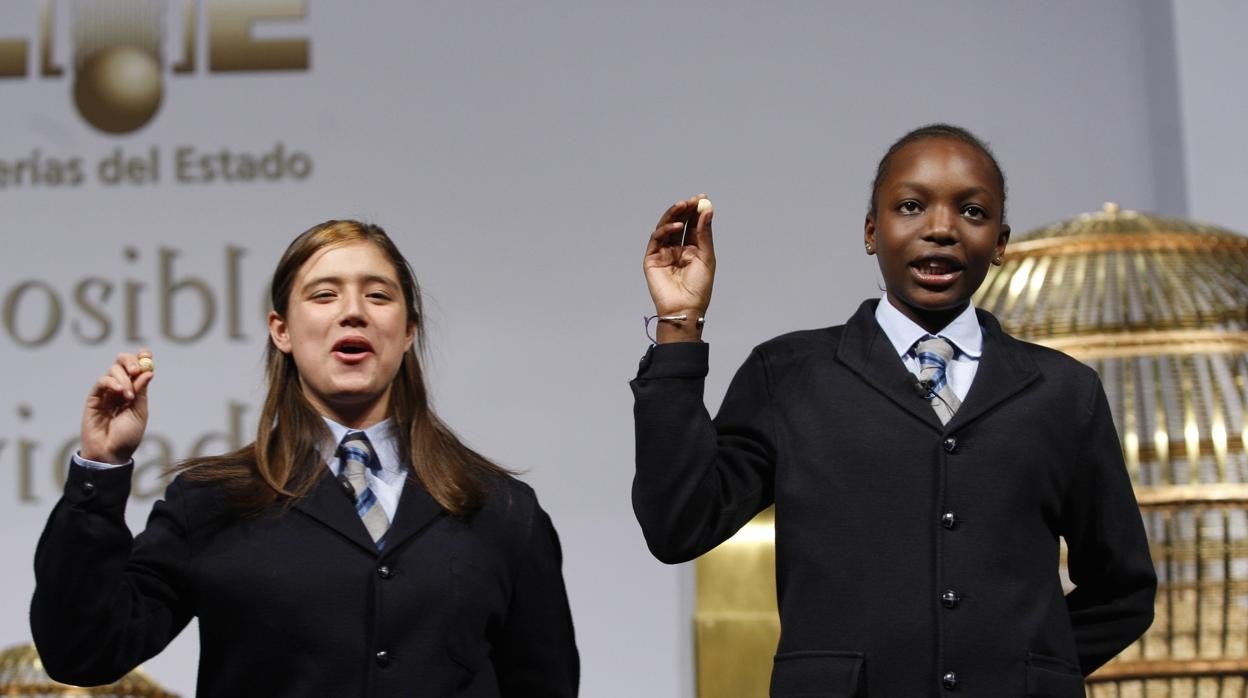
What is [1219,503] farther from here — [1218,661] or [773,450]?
[773,450]

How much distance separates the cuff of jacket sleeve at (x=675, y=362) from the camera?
158 centimetres

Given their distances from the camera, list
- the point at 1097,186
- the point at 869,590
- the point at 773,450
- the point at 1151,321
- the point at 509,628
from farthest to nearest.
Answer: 1. the point at 1097,186
2. the point at 1151,321
3. the point at 509,628
4. the point at 773,450
5. the point at 869,590

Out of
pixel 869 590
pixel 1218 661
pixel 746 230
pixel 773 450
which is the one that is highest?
pixel 746 230

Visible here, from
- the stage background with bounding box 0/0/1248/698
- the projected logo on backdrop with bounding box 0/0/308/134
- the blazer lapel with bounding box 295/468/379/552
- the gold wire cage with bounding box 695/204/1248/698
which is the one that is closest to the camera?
the blazer lapel with bounding box 295/468/379/552

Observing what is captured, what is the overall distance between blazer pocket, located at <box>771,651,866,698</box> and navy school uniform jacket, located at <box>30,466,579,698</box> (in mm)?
421

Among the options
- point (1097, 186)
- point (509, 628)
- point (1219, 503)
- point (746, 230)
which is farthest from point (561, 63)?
point (509, 628)

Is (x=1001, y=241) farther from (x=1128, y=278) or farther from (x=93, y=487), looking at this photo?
(x=1128, y=278)

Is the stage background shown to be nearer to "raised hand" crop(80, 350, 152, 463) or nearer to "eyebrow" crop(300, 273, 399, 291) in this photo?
"eyebrow" crop(300, 273, 399, 291)

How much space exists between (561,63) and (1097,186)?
1.39 metres

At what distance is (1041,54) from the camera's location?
4.28m

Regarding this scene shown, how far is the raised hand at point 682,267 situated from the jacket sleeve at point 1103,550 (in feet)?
1.34

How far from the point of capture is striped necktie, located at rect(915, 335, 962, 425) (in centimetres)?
162

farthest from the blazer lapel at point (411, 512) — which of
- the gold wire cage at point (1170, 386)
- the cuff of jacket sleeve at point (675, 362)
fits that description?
the gold wire cage at point (1170, 386)

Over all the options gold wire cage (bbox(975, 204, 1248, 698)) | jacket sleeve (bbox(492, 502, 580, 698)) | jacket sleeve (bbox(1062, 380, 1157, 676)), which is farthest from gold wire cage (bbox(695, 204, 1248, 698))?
jacket sleeve (bbox(492, 502, 580, 698))
